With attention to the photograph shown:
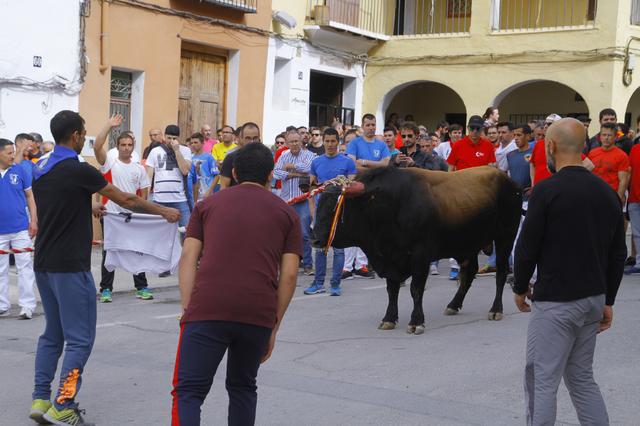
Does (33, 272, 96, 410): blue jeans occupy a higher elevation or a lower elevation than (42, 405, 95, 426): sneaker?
higher

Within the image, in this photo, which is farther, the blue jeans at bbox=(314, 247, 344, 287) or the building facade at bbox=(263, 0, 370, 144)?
the building facade at bbox=(263, 0, 370, 144)

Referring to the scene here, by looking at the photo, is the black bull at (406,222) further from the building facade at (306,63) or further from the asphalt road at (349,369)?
the building facade at (306,63)

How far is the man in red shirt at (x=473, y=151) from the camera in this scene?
13008 mm

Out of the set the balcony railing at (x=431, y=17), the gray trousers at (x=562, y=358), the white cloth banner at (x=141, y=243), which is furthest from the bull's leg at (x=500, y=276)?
the balcony railing at (x=431, y=17)

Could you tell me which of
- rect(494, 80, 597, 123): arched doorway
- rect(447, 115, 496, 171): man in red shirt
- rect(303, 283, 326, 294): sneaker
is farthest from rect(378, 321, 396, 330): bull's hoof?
rect(494, 80, 597, 123): arched doorway

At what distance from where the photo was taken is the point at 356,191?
9.43 metres

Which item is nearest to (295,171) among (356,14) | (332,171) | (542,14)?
(332,171)

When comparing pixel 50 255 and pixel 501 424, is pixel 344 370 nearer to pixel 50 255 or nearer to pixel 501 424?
pixel 501 424

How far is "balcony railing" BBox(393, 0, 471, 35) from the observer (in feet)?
83.3

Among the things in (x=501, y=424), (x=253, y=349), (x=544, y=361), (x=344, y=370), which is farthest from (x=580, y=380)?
(x=344, y=370)

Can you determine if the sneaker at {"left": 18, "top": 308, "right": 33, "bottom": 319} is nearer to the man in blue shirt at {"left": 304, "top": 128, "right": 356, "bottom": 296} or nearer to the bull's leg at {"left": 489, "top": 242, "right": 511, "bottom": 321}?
the man in blue shirt at {"left": 304, "top": 128, "right": 356, "bottom": 296}

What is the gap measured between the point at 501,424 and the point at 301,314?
430cm

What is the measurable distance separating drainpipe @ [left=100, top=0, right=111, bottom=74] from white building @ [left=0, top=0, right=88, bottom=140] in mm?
412

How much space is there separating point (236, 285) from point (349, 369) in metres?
3.19
